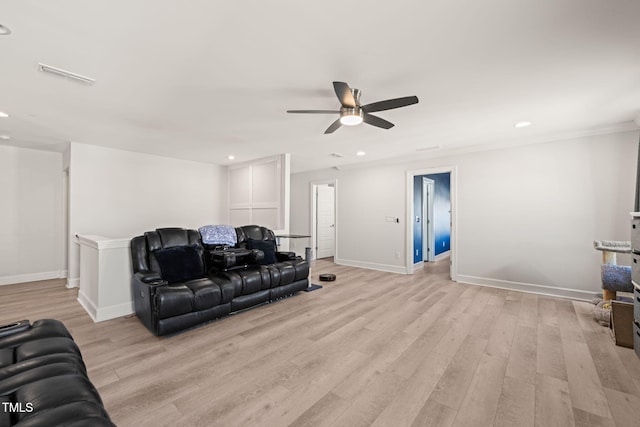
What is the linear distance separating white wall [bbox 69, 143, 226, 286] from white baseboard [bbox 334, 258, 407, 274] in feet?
10.6

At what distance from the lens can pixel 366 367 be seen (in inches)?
83.7

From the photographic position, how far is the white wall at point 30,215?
462cm

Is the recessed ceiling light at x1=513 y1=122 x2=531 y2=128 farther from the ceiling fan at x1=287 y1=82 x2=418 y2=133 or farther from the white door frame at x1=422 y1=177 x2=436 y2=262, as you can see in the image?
the white door frame at x1=422 y1=177 x2=436 y2=262

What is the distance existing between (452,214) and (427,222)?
1.81 m

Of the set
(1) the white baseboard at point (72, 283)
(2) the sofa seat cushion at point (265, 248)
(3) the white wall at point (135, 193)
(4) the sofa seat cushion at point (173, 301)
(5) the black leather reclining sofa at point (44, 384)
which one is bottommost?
(1) the white baseboard at point (72, 283)

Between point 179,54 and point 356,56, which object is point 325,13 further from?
point 179,54

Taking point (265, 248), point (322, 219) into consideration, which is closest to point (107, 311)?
point (265, 248)

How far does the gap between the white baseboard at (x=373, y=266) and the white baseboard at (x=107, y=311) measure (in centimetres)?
429

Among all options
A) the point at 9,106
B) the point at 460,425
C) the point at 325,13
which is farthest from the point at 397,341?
the point at 9,106

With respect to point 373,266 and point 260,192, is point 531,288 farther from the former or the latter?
point 260,192

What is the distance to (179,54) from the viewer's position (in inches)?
79.3

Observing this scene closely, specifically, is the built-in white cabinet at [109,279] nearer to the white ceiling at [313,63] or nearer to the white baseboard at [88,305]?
the white baseboard at [88,305]

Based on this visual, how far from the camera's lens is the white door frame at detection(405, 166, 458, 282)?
4.91 meters

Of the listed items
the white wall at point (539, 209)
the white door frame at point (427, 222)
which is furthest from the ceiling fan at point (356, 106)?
the white door frame at point (427, 222)
